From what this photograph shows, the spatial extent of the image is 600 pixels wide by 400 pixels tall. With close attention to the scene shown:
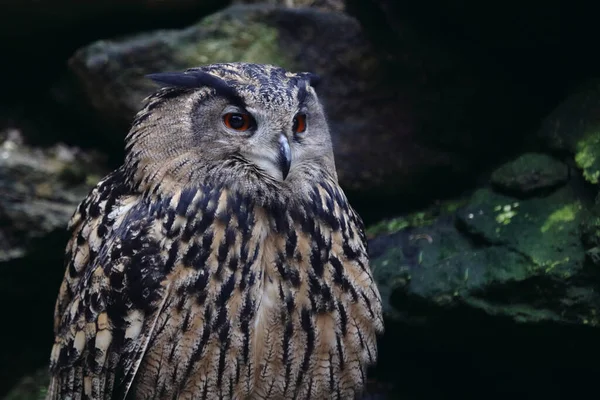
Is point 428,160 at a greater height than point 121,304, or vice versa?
point 428,160

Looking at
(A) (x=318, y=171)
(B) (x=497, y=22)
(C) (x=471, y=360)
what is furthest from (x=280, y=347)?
(B) (x=497, y=22)

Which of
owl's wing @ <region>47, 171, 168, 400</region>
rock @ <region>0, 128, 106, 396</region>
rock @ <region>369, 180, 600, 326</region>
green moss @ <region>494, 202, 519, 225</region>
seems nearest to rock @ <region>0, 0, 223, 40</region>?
rock @ <region>0, 128, 106, 396</region>

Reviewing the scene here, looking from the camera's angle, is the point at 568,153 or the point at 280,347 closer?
the point at 280,347

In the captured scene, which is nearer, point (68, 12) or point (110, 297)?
point (110, 297)

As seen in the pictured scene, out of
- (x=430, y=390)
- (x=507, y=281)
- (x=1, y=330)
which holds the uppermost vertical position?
(x=1, y=330)

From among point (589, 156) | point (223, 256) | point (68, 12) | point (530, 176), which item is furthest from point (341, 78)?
point (223, 256)

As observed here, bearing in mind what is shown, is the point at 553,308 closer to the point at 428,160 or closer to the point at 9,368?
the point at 428,160

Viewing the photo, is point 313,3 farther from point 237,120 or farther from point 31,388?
point 31,388

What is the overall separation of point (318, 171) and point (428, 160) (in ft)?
4.29

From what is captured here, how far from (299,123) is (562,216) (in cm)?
120

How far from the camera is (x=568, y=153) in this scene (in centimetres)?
252

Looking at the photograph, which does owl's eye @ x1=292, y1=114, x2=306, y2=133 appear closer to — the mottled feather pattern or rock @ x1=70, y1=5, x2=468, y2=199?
the mottled feather pattern

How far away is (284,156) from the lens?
5.25 feet

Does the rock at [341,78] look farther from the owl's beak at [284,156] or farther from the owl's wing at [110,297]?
the owl's beak at [284,156]
